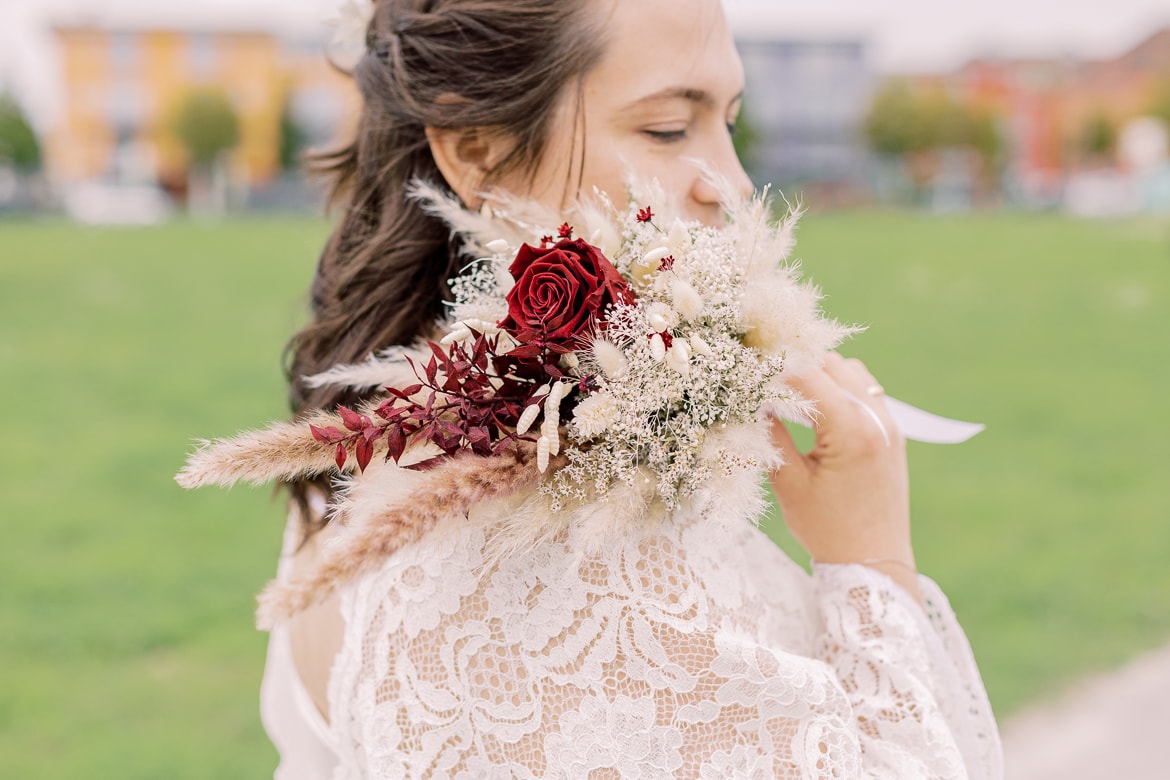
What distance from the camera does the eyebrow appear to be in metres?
1.50

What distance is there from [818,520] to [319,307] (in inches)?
38.7

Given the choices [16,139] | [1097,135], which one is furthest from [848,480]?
[1097,135]

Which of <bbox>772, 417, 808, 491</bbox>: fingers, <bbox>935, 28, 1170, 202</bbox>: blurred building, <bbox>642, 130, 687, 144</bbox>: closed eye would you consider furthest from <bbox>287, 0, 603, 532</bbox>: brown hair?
<bbox>935, 28, 1170, 202</bbox>: blurred building

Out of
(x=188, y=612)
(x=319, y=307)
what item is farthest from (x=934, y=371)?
(x=319, y=307)

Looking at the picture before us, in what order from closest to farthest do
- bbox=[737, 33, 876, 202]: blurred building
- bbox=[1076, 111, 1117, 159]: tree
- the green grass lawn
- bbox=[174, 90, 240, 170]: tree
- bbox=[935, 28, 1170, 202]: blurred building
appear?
the green grass lawn < bbox=[174, 90, 240, 170]: tree < bbox=[1076, 111, 1117, 159]: tree < bbox=[737, 33, 876, 202]: blurred building < bbox=[935, 28, 1170, 202]: blurred building

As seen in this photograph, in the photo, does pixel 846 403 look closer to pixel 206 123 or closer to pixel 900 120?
Result: pixel 206 123

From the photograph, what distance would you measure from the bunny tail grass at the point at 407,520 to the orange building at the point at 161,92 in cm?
6072

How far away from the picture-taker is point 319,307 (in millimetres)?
1879

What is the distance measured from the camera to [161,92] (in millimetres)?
62250

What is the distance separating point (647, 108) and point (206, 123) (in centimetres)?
5825

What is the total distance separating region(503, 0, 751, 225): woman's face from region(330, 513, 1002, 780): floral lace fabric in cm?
55

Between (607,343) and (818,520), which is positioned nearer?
(607,343)

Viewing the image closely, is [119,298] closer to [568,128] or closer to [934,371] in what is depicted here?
[934,371]

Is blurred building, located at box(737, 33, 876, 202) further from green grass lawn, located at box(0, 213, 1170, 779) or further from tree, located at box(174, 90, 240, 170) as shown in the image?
green grass lawn, located at box(0, 213, 1170, 779)
